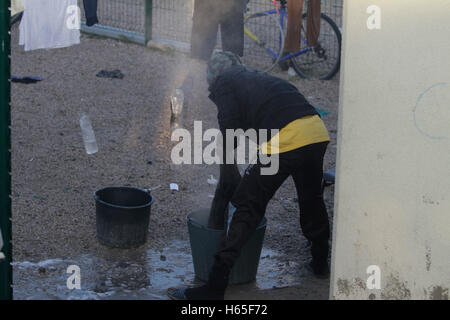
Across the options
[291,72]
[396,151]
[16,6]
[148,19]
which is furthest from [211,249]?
[148,19]

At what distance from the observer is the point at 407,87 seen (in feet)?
12.1

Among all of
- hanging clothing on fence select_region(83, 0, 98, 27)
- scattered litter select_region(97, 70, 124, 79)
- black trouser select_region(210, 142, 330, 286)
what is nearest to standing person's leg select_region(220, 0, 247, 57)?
scattered litter select_region(97, 70, 124, 79)

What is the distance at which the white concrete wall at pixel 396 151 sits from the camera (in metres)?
3.64

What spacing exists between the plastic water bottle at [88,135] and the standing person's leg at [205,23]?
231cm

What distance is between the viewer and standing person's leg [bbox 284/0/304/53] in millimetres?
8625

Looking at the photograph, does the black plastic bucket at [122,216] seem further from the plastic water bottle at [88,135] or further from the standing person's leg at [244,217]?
the plastic water bottle at [88,135]

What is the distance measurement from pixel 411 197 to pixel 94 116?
5.03 m

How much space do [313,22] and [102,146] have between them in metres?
3.33

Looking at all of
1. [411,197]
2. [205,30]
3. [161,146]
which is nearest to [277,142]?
[411,197]

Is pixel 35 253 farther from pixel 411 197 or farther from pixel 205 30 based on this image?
pixel 205 30

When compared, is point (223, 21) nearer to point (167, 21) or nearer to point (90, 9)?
point (90, 9)

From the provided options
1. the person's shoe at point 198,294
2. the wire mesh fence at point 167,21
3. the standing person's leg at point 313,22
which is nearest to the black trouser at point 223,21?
the standing person's leg at point 313,22

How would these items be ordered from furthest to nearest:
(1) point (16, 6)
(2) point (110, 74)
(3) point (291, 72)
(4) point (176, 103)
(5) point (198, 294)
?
(3) point (291, 72) → (2) point (110, 74) → (4) point (176, 103) → (1) point (16, 6) → (5) point (198, 294)

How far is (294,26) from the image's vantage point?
877 centimetres
